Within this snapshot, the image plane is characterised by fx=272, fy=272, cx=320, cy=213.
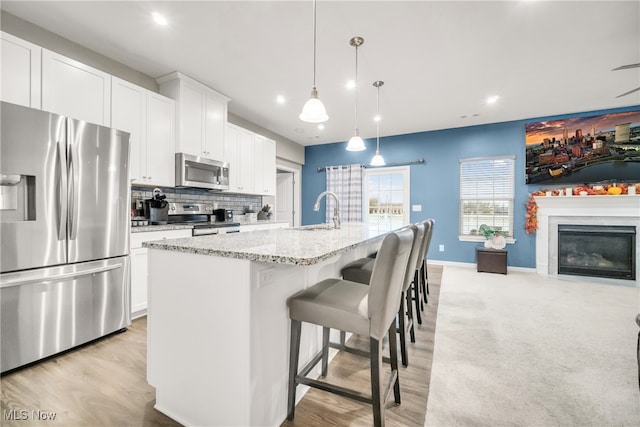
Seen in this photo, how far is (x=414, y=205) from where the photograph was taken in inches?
222

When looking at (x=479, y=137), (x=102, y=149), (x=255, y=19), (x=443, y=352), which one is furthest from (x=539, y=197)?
(x=102, y=149)

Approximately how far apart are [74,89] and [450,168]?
5.54 meters

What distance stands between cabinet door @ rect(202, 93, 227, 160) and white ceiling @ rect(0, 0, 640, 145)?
0.70ft

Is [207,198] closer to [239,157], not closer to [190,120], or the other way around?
[239,157]

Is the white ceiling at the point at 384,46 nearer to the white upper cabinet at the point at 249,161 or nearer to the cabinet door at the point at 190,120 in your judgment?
the cabinet door at the point at 190,120

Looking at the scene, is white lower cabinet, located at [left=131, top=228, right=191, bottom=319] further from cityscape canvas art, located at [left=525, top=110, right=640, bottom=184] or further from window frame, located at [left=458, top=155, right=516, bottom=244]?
cityscape canvas art, located at [left=525, top=110, right=640, bottom=184]

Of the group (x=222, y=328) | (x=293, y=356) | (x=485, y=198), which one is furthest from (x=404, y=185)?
(x=222, y=328)

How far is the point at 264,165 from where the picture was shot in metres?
4.91

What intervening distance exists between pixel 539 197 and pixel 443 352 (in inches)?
154

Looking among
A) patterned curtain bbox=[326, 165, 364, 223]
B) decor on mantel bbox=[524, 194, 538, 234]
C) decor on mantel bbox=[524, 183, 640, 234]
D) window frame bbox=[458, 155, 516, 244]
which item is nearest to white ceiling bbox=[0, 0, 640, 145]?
window frame bbox=[458, 155, 516, 244]

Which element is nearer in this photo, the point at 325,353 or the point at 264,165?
the point at 325,353

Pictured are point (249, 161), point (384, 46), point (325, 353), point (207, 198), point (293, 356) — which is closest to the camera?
point (293, 356)

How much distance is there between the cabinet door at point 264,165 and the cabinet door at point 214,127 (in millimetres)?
858

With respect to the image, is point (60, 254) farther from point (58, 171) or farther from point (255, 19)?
point (255, 19)
